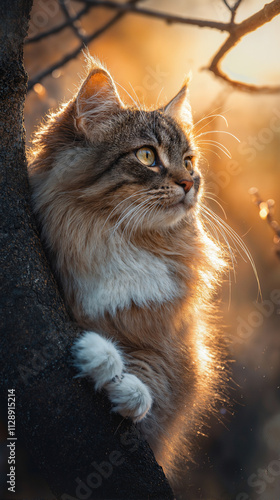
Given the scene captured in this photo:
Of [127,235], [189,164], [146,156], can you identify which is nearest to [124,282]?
[127,235]

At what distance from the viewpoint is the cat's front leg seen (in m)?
1.11

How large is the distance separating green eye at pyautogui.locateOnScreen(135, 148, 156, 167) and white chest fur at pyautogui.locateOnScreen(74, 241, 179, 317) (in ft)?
1.07

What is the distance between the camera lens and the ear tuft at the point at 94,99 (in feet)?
4.94

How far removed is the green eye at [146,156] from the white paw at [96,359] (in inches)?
27.6

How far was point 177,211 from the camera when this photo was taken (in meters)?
1.56

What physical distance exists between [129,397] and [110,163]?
81 centimetres

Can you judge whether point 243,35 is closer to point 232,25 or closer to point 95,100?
point 232,25

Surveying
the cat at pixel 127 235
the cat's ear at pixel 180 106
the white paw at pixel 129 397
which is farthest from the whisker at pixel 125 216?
the cat's ear at pixel 180 106

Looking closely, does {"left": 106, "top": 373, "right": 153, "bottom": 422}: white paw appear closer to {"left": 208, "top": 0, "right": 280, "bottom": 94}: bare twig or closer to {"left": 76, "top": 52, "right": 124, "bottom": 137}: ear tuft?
{"left": 76, "top": 52, "right": 124, "bottom": 137}: ear tuft

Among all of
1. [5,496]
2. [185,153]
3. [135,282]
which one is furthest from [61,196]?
[5,496]

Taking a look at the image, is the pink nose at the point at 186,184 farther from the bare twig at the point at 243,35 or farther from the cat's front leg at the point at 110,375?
the cat's front leg at the point at 110,375

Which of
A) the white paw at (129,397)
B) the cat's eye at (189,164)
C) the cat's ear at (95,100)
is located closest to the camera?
the white paw at (129,397)

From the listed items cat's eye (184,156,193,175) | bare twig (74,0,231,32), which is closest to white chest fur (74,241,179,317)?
cat's eye (184,156,193,175)

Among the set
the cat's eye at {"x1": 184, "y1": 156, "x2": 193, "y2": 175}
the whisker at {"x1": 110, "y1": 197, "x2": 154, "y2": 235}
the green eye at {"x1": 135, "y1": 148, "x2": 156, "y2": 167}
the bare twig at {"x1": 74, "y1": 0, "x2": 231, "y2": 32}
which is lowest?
the cat's eye at {"x1": 184, "y1": 156, "x2": 193, "y2": 175}
